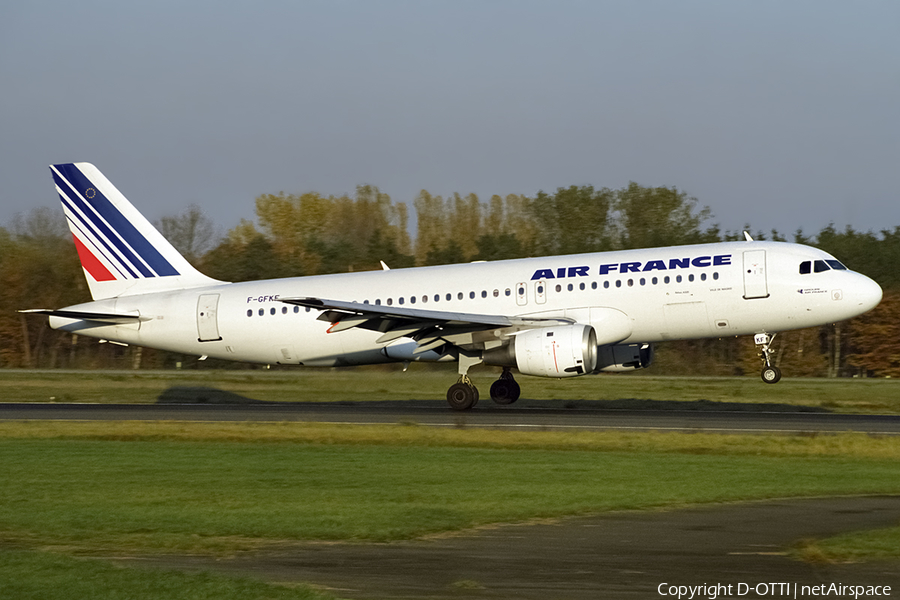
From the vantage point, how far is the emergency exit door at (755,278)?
26609mm

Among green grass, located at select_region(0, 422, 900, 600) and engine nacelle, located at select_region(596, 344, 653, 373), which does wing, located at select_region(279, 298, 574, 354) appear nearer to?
engine nacelle, located at select_region(596, 344, 653, 373)

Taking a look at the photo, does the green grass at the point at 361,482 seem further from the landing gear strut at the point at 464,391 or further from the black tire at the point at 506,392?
the black tire at the point at 506,392

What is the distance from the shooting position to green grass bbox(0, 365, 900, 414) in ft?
106

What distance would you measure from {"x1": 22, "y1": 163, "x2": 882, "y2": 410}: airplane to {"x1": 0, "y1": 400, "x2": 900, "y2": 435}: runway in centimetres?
127

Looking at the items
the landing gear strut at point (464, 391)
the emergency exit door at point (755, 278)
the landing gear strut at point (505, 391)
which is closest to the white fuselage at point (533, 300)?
the emergency exit door at point (755, 278)

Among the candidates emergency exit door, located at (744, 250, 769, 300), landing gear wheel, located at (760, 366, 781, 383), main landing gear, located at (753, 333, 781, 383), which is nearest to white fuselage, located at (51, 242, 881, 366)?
emergency exit door, located at (744, 250, 769, 300)

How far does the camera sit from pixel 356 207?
10125cm

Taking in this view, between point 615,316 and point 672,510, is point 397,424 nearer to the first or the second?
point 615,316

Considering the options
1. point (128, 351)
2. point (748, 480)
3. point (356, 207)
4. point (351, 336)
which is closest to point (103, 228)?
point (351, 336)

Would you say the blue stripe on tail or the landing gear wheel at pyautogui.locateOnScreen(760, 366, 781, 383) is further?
the blue stripe on tail

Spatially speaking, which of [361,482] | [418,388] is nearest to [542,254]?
[418,388]

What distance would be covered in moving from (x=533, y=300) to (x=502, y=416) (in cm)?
370

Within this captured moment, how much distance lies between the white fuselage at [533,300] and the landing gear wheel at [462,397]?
136 centimetres

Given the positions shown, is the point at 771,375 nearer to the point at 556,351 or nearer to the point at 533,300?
the point at 556,351
